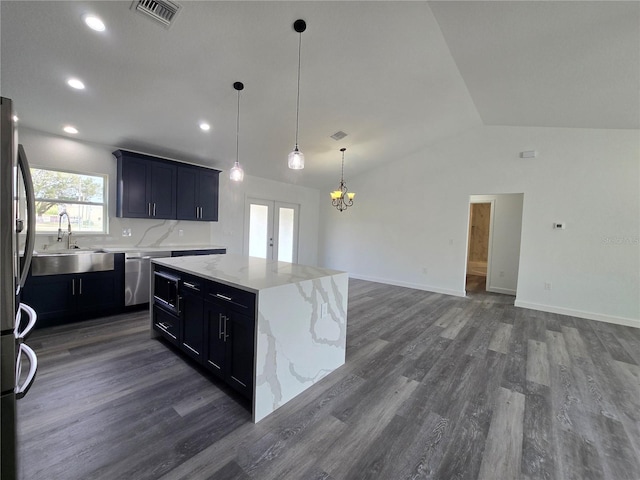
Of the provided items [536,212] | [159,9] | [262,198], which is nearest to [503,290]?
[536,212]

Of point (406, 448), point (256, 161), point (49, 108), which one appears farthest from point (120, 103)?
point (406, 448)

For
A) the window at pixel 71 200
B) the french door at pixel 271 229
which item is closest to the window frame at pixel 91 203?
the window at pixel 71 200

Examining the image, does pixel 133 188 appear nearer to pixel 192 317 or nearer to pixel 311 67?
pixel 192 317

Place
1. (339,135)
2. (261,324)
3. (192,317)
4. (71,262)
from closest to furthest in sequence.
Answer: (261,324) < (192,317) < (71,262) < (339,135)

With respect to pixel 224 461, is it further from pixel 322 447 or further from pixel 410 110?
pixel 410 110

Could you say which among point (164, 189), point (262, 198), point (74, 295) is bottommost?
point (74, 295)

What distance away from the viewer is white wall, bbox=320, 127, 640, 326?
4.16 metres

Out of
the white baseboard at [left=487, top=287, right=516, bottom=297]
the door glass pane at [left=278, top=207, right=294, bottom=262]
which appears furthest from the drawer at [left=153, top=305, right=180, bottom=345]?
the white baseboard at [left=487, top=287, right=516, bottom=297]

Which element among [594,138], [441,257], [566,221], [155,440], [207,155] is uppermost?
[594,138]

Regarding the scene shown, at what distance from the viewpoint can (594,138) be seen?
169 inches

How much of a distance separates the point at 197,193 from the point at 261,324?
374 cm

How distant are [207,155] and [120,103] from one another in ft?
5.42

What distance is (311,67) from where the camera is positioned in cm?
302

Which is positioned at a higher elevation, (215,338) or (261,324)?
(261,324)
